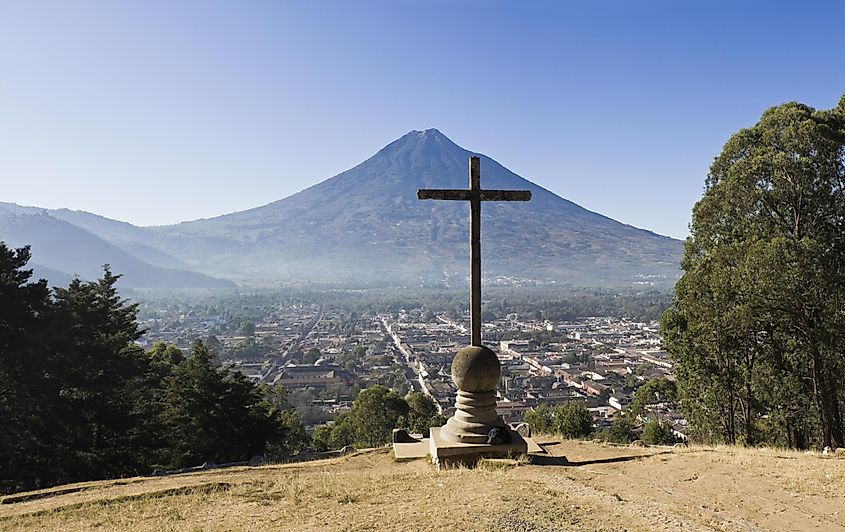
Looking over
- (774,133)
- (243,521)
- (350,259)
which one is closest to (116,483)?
(243,521)

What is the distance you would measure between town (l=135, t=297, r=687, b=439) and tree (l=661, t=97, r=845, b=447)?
8532mm

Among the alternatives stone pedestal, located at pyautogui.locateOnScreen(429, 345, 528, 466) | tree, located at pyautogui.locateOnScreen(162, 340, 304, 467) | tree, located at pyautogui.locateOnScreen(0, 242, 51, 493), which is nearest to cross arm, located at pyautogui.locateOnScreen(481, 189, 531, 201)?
stone pedestal, located at pyautogui.locateOnScreen(429, 345, 528, 466)

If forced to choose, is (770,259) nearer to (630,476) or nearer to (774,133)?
(774,133)

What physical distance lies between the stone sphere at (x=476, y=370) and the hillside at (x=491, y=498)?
127cm

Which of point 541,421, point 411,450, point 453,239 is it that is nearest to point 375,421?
point 541,421

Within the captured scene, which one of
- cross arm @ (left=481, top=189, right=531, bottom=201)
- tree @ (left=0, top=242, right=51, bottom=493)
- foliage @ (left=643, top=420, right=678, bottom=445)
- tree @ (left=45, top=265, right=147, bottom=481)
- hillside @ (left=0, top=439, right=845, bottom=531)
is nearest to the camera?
hillside @ (left=0, top=439, right=845, bottom=531)

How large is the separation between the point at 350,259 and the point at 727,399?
177 m

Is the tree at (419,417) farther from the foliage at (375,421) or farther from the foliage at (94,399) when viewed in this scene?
the foliage at (94,399)

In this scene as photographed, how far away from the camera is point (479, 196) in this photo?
9336 mm

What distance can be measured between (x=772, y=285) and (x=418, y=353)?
46372mm

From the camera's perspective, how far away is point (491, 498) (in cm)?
603

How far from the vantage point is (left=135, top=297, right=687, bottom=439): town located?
36312 millimetres

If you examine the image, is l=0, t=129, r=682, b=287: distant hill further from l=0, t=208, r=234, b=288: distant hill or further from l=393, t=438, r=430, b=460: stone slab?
l=393, t=438, r=430, b=460: stone slab

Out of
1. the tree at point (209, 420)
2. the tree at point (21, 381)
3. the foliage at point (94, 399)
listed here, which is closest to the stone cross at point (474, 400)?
the foliage at point (94, 399)
